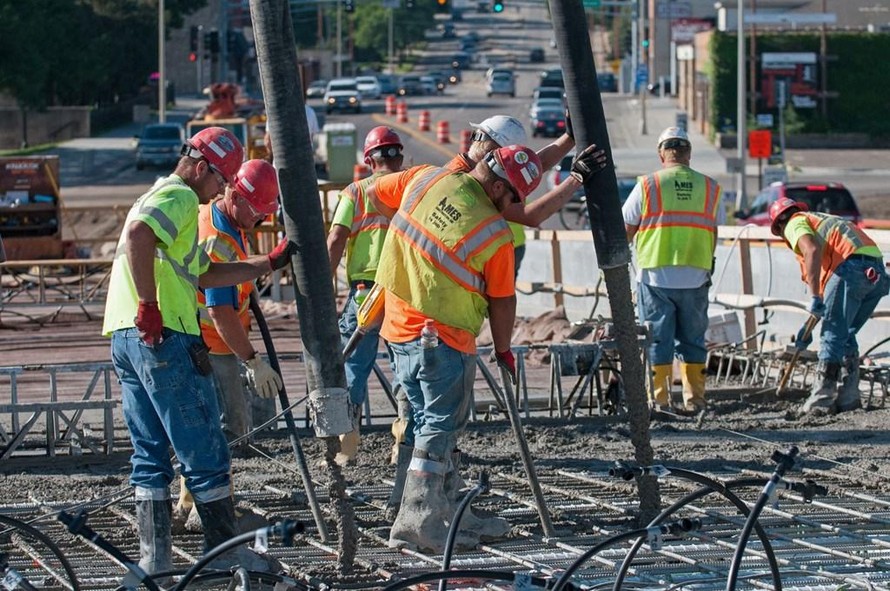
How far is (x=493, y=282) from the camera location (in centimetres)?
752

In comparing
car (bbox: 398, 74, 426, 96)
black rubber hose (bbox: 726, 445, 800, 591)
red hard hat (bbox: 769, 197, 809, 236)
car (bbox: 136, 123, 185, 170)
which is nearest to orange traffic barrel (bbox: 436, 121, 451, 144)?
car (bbox: 136, 123, 185, 170)

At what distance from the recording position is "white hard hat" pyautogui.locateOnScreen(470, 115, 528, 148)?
312 inches

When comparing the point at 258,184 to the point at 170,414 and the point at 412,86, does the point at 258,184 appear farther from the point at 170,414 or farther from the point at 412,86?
the point at 412,86

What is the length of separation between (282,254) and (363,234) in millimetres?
2805

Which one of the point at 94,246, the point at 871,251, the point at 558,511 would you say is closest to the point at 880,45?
the point at 94,246

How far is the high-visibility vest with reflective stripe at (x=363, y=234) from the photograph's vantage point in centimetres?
988

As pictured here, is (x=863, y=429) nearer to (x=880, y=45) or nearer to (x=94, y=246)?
(x=94, y=246)

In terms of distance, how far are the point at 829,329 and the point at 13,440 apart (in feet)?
19.6

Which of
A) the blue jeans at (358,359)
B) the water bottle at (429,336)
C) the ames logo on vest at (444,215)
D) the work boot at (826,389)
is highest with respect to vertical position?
the ames logo on vest at (444,215)

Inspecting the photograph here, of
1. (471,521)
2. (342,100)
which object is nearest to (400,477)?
(471,521)

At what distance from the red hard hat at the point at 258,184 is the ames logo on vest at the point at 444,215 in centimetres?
95

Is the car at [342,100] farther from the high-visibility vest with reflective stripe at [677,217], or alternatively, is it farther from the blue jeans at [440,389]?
the blue jeans at [440,389]

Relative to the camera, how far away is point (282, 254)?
7.16 m

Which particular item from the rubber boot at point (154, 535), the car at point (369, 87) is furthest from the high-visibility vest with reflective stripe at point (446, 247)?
the car at point (369, 87)
